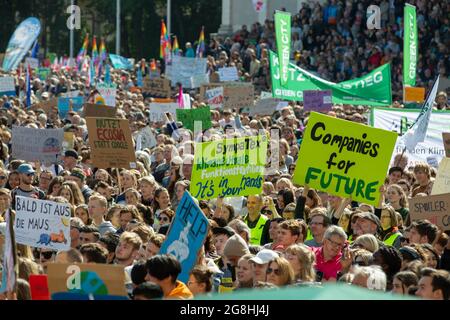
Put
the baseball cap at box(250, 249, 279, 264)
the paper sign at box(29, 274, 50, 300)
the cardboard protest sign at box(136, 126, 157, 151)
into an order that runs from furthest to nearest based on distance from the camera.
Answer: the cardboard protest sign at box(136, 126, 157, 151), the baseball cap at box(250, 249, 279, 264), the paper sign at box(29, 274, 50, 300)

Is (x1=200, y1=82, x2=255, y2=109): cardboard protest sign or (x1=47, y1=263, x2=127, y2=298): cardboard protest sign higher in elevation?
(x1=47, y1=263, x2=127, y2=298): cardboard protest sign

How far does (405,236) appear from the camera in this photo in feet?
31.3

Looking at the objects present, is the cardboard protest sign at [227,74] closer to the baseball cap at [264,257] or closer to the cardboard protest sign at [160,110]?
the cardboard protest sign at [160,110]

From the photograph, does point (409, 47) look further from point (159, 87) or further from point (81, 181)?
point (81, 181)

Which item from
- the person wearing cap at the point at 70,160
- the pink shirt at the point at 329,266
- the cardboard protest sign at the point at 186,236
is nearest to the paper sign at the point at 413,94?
the person wearing cap at the point at 70,160

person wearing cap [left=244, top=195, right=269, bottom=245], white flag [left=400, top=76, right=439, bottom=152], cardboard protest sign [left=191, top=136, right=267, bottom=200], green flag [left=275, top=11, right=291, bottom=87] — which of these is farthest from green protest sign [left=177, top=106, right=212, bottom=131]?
person wearing cap [left=244, top=195, right=269, bottom=245]

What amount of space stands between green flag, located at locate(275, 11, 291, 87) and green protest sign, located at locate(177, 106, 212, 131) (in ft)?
8.24

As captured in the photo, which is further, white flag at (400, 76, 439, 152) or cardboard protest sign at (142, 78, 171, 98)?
cardboard protest sign at (142, 78, 171, 98)

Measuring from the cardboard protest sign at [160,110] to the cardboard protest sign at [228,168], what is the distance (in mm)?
9846

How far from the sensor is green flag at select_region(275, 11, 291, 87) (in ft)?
72.0

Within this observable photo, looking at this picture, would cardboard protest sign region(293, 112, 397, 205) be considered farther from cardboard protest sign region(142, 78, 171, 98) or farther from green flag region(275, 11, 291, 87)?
cardboard protest sign region(142, 78, 171, 98)

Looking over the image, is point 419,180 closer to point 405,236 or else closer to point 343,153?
point 343,153
